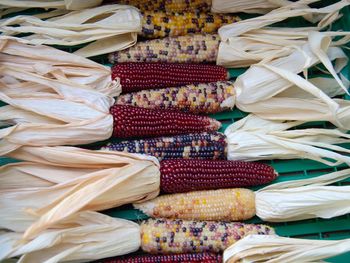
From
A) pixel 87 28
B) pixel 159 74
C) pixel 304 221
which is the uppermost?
pixel 87 28

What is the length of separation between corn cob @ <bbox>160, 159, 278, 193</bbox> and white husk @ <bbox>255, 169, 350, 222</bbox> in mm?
65

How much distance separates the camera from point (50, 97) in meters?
1.77

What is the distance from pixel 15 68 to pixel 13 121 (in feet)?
0.59

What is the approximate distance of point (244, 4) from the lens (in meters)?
2.05

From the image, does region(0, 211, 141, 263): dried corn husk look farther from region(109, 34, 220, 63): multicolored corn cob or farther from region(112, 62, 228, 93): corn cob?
region(109, 34, 220, 63): multicolored corn cob

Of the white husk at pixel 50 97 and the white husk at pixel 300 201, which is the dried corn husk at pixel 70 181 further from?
the white husk at pixel 300 201

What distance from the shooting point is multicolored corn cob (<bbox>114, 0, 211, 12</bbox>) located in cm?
200

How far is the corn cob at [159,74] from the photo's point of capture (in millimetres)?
1878

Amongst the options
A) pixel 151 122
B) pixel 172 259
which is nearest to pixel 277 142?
pixel 151 122

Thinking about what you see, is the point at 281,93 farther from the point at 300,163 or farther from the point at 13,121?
the point at 13,121

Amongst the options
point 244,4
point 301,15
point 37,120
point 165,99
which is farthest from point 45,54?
point 301,15

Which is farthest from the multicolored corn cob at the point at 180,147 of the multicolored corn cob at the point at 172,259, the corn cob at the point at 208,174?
the multicolored corn cob at the point at 172,259

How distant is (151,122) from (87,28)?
0.41m

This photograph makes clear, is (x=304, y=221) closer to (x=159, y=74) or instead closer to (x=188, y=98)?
(x=188, y=98)
